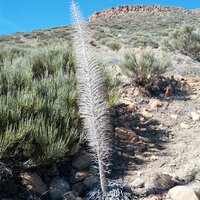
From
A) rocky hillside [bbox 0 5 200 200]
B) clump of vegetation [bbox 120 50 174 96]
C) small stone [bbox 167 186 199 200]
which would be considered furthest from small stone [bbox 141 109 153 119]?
small stone [bbox 167 186 199 200]

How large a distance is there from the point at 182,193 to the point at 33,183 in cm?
131

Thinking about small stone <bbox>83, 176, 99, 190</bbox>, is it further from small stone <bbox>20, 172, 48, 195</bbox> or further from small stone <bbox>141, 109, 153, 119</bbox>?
small stone <bbox>141, 109, 153, 119</bbox>

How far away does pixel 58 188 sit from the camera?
3502mm

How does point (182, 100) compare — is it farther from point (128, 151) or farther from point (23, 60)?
point (23, 60)

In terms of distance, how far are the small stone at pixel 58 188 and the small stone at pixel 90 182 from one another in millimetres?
166

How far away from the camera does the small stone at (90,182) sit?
3.59 metres

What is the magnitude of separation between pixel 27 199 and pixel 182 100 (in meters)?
3.81

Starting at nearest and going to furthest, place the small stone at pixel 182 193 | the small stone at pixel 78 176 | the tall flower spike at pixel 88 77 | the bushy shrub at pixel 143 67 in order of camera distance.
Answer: the tall flower spike at pixel 88 77, the small stone at pixel 182 193, the small stone at pixel 78 176, the bushy shrub at pixel 143 67

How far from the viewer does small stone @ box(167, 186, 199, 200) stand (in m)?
3.29

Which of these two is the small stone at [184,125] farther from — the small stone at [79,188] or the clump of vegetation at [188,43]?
the clump of vegetation at [188,43]

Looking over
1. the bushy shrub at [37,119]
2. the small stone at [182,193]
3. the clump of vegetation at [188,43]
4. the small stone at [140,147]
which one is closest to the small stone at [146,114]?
the small stone at [140,147]

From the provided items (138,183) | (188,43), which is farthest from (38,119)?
(188,43)

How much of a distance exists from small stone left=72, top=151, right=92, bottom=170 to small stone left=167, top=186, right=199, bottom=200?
910 mm

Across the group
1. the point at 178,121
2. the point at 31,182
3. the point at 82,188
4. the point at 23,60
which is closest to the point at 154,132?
the point at 178,121
